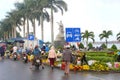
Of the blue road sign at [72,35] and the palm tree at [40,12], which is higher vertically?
the palm tree at [40,12]

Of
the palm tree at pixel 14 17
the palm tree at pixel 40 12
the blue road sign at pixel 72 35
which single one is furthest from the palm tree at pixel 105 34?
the blue road sign at pixel 72 35

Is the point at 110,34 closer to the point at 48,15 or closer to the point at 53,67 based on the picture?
the point at 48,15

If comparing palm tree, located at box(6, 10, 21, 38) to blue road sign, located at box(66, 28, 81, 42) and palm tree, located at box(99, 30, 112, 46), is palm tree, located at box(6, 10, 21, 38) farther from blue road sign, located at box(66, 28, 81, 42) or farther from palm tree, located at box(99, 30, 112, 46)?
blue road sign, located at box(66, 28, 81, 42)

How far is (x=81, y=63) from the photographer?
2677 cm

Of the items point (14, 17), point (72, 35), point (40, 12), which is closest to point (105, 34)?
point (14, 17)

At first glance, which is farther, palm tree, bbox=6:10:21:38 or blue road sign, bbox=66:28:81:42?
palm tree, bbox=6:10:21:38

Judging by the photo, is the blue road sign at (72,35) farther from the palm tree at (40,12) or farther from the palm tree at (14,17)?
the palm tree at (14,17)

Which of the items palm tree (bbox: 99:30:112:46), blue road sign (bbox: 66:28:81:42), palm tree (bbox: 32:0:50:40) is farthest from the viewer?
palm tree (bbox: 99:30:112:46)

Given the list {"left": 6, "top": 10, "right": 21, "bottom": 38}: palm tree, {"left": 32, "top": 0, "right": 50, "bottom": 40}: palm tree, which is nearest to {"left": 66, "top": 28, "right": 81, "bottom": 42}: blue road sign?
{"left": 32, "top": 0, "right": 50, "bottom": 40}: palm tree

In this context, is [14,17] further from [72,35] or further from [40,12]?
[72,35]

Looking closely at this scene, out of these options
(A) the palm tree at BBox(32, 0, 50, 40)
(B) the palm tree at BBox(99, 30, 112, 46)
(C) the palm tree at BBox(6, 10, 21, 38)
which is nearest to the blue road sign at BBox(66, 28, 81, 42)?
(A) the palm tree at BBox(32, 0, 50, 40)

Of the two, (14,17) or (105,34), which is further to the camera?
(105,34)

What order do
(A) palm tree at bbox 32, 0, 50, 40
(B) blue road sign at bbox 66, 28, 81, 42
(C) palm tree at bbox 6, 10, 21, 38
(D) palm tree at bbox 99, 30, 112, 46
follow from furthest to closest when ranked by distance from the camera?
(D) palm tree at bbox 99, 30, 112, 46 → (C) palm tree at bbox 6, 10, 21, 38 → (A) palm tree at bbox 32, 0, 50, 40 → (B) blue road sign at bbox 66, 28, 81, 42

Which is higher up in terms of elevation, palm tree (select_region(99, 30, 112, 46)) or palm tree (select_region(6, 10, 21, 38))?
palm tree (select_region(6, 10, 21, 38))
